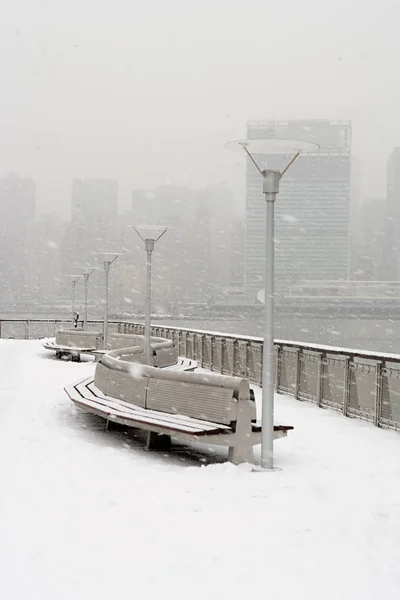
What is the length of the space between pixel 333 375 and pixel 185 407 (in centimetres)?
417

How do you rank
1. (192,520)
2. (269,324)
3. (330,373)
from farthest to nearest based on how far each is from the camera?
(330,373) → (269,324) → (192,520)

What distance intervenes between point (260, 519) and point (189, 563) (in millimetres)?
1119

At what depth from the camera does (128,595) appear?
4172 millimetres

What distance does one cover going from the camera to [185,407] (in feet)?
27.1

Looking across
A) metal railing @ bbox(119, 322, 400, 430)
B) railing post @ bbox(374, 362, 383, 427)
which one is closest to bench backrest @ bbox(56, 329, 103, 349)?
metal railing @ bbox(119, 322, 400, 430)

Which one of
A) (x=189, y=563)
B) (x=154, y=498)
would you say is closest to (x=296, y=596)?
(x=189, y=563)

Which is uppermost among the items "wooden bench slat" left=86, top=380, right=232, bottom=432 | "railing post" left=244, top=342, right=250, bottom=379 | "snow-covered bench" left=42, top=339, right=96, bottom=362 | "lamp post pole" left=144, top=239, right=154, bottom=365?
"lamp post pole" left=144, top=239, right=154, bottom=365

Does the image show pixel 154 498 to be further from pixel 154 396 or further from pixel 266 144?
pixel 266 144

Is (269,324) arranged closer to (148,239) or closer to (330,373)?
(330,373)

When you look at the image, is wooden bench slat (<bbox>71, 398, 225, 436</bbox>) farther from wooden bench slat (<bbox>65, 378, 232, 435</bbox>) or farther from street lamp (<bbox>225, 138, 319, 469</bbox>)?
street lamp (<bbox>225, 138, 319, 469</bbox>)

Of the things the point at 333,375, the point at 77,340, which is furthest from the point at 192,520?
the point at 77,340

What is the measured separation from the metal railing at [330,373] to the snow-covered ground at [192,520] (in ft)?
3.84

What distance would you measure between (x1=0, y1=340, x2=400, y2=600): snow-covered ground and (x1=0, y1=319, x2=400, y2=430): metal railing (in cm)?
117

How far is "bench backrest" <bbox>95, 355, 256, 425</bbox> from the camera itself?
7.72 metres
